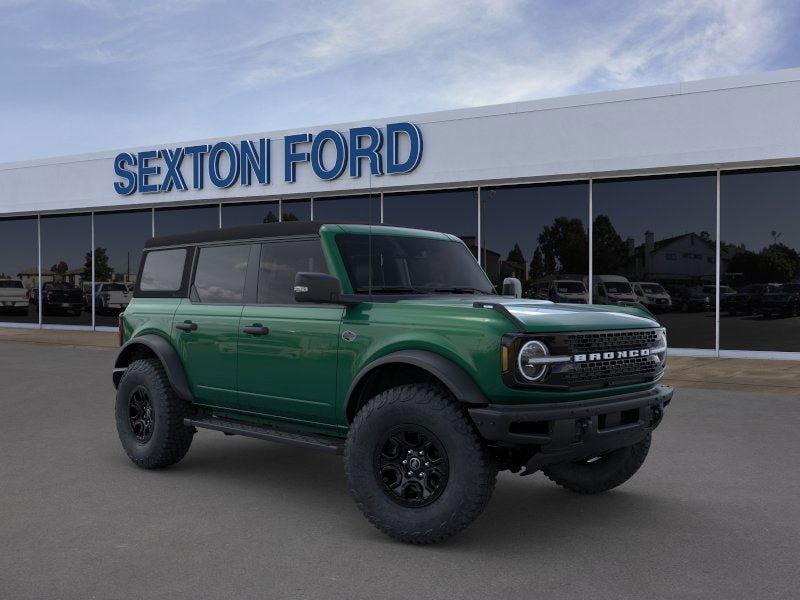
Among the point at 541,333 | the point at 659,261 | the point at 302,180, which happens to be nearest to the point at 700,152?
the point at 659,261

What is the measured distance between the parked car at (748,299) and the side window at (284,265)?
37.3 ft

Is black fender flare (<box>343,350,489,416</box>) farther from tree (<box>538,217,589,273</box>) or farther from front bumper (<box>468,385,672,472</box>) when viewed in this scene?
tree (<box>538,217,589,273</box>)

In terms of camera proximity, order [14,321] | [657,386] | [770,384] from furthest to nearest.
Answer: [14,321], [770,384], [657,386]

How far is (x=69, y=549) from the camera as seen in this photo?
4258 mm

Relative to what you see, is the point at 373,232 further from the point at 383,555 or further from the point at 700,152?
the point at 700,152

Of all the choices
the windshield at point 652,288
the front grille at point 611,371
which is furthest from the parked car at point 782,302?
the front grille at point 611,371

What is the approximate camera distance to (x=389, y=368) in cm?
483

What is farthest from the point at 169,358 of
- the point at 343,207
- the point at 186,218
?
the point at 186,218

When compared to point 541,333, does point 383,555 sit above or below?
below

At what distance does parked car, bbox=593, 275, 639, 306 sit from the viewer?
1559 cm

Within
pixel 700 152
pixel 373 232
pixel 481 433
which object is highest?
pixel 700 152

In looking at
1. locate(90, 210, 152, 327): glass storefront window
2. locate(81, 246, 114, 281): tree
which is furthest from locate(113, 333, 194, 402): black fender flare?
locate(81, 246, 114, 281): tree

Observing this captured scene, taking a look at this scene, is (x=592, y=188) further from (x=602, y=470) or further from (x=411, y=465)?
(x=411, y=465)

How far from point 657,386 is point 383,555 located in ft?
6.78
